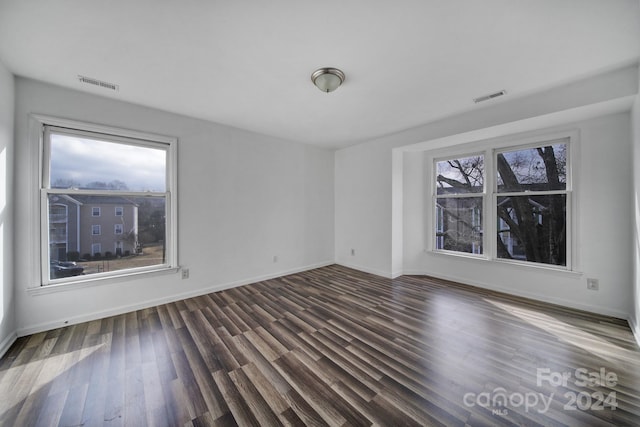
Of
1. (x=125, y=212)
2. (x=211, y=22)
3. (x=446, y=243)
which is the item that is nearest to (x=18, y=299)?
(x=125, y=212)

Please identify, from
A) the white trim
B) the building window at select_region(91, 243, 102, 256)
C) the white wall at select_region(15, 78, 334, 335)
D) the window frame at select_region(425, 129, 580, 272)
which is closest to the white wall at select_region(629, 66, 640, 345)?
the white trim

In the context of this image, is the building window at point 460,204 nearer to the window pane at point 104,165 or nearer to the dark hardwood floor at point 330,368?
the dark hardwood floor at point 330,368

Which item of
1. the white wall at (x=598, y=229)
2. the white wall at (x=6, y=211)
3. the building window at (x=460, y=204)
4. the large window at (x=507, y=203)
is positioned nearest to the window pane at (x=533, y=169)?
the large window at (x=507, y=203)

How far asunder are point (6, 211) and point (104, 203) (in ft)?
2.30

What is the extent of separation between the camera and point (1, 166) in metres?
2.00

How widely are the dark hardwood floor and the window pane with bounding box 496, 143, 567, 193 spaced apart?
1.63 meters

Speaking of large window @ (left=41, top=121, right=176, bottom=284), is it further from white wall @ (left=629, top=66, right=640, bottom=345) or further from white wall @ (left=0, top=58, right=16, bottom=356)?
white wall @ (left=629, top=66, right=640, bottom=345)

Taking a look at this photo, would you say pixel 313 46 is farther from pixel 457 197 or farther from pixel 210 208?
pixel 457 197

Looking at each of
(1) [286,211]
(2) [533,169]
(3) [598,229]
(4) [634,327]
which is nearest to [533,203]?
Answer: (2) [533,169]

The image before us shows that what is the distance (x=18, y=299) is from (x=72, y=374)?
4.11 feet

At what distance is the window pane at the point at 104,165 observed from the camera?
2.48 metres

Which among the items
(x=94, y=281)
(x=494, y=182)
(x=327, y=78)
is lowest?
(x=94, y=281)

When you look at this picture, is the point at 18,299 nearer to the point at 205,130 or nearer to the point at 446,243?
the point at 205,130

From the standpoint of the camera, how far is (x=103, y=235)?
107 inches
